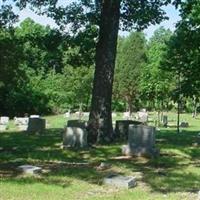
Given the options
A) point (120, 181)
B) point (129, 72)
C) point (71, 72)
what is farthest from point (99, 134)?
point (129, 72)

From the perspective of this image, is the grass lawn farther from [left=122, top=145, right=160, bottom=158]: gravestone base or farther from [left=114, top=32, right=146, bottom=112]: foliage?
[left=114, top=32, right=146, bottom=112]: foliage

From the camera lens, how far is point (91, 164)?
1545 centimetres

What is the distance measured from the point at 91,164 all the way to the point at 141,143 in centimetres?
276

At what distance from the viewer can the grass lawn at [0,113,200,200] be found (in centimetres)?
1112

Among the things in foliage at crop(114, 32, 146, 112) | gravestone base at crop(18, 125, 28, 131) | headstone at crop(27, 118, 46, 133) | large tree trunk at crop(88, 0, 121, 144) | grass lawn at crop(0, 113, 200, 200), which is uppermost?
foliage at crop(114, 32, 146, 112)

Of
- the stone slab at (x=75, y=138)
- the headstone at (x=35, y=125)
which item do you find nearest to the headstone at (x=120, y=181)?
the stone slab at (x=75, y=138)

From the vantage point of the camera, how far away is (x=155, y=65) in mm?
45969

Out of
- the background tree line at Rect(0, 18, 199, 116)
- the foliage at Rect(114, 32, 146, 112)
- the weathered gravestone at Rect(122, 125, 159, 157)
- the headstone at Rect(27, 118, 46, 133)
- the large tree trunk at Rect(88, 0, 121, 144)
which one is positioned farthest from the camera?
the foliage at Rect(114, 32, 146, 112)

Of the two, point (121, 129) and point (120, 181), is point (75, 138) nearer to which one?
point (121, 129)

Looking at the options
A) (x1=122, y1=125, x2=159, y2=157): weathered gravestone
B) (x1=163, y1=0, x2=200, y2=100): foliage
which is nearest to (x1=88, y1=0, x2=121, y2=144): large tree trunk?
(x1=122, y1=125, x2=159, y2=157): weathered gravestone

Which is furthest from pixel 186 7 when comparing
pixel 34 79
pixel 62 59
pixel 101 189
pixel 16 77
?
pixel 34 79

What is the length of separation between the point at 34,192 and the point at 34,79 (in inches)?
2100

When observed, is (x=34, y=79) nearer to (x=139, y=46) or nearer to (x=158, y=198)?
(x=139, y=46)

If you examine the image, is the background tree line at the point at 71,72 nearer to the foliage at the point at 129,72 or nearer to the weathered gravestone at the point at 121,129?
the foliage at the point at 129,72
